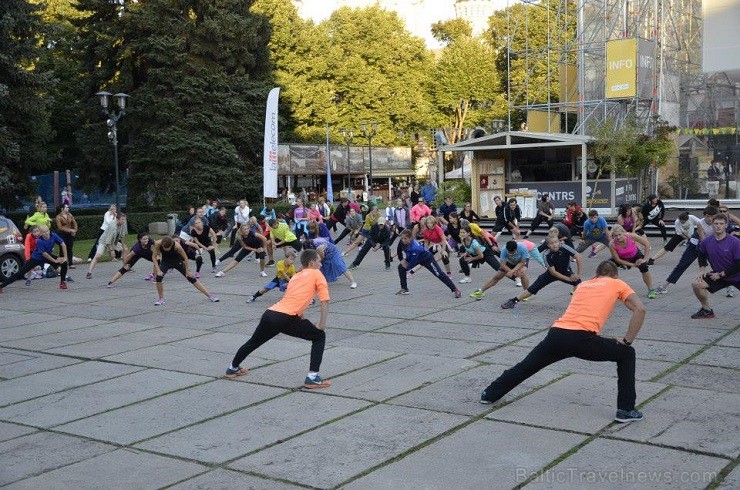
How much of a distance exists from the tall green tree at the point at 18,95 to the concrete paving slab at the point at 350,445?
24708 millimetres

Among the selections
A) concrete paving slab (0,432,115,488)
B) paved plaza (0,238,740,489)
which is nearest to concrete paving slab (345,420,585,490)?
paved plaza (0,238,740,489)

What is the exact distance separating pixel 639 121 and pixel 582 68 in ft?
25.2

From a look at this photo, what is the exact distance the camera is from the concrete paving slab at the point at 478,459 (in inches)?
233

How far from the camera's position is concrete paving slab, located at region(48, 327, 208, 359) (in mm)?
11133

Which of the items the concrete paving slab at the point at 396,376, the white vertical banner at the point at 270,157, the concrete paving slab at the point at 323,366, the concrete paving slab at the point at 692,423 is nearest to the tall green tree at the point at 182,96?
the white vertical banner at the point at 270,157

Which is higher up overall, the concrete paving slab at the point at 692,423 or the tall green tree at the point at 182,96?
the tall green tree at the point at 182,96

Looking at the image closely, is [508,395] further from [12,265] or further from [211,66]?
[211,66]

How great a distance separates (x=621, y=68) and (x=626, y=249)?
2143 cm

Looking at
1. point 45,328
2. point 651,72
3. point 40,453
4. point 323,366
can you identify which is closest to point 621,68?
point 651,72

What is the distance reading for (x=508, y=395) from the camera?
8219mm

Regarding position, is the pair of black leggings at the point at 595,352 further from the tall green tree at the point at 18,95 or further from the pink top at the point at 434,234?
the tall green tree at the point at 18,95

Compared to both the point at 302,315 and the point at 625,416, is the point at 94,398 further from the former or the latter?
the point at 625,416

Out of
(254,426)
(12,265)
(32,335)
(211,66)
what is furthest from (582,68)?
(254,426)

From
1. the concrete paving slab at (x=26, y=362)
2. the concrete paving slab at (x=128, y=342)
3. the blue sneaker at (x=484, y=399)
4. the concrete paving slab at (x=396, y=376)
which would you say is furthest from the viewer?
the concrete paving slab at (x=128, y=342)
